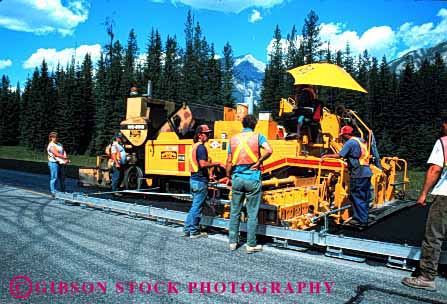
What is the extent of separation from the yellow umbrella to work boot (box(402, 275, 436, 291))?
14.5 ft

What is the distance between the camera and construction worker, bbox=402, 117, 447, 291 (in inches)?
172

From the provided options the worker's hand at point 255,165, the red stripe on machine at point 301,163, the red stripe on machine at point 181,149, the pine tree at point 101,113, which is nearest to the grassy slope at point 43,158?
the pine tree at point 101,113

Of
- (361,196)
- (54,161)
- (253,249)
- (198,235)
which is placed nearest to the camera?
(253,249)

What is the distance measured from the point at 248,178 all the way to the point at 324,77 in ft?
11.9

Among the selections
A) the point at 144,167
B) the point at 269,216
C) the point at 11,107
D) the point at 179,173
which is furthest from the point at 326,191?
the point at 11,107

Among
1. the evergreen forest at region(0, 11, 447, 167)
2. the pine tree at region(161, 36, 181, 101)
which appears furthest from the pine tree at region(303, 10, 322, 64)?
the pine tree at region(161, 36, 181, 101)

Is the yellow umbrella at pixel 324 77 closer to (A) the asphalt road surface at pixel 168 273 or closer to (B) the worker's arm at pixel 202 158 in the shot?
(B) the worker's arm at pixel 202 158

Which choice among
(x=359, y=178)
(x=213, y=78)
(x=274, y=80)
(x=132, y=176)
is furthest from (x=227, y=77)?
(x=359, y=178)

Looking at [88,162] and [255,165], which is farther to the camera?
[88,162]

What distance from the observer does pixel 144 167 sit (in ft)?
40.7

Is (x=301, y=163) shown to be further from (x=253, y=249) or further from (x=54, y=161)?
(x=54, y=161)

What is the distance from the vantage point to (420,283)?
4.34 meters

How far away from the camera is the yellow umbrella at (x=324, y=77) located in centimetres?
800

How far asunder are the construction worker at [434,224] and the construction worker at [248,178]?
211cm
